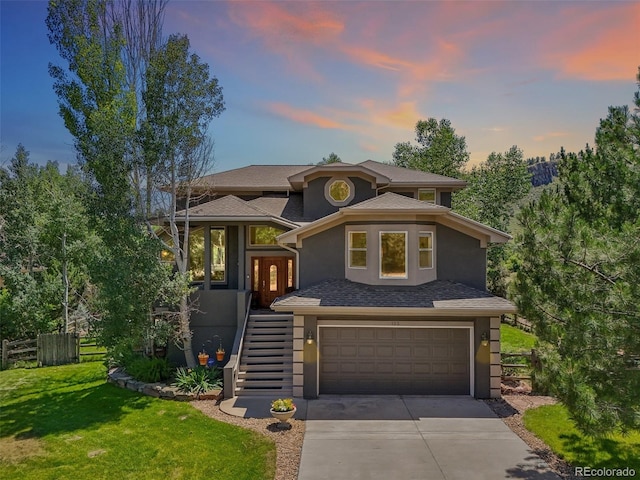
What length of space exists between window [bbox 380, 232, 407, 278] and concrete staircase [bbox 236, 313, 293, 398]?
4.19 m

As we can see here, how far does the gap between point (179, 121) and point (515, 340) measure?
17.6m

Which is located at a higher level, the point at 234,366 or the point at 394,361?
the point at 394,361

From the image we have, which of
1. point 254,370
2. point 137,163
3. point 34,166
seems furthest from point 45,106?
point 34,166

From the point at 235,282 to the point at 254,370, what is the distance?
442 cm

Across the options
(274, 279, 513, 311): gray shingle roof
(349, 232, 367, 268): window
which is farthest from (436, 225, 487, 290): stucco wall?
(349, 232, 367, 268): window

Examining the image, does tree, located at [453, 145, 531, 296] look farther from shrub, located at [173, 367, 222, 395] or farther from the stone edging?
the stone edging

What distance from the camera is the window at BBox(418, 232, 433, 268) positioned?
13.3 m

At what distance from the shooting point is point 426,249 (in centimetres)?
1332

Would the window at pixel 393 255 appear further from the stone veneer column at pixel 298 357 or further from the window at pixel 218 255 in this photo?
the window at pixel 218 255

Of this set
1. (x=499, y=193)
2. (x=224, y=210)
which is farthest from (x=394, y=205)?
(x=499, y=193)

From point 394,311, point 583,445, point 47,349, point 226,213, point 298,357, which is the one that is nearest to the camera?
point 583,445

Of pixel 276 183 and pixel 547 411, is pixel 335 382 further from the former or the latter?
pixel 276 183

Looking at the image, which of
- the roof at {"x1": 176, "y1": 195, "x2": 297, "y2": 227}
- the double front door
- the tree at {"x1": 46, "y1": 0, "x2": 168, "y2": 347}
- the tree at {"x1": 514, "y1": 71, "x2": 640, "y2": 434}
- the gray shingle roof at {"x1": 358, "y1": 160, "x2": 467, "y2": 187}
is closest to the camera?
the tree at {"x1": 514, "y1": 71, "x2": 640, "y2": 434}

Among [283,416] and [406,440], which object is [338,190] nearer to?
[283,416]
